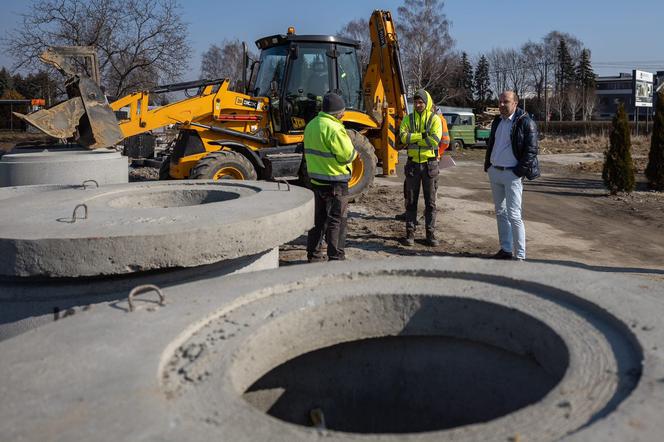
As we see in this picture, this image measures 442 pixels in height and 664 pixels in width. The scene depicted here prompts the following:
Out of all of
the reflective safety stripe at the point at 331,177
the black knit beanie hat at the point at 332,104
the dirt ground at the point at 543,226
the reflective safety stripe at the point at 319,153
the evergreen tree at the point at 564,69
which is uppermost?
the evergreen tree at the point at 564,69

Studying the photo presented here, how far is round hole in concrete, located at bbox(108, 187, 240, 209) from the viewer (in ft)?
17.7

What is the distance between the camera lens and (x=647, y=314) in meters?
2.56

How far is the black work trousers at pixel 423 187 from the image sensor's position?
741cm

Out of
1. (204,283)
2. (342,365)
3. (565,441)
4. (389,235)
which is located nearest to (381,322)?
(342,365)

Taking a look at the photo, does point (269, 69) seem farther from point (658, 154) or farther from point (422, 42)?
point (422, 42)

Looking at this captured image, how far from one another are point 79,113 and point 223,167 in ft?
6.92

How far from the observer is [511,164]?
18.6 feet

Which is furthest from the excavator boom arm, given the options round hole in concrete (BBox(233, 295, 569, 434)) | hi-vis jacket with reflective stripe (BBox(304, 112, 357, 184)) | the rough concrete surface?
round hole in concrete (BBox(233, 295, 569, 434))

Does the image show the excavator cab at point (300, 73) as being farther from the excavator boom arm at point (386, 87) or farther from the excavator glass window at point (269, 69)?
the excavator boom arm at point (386, 87)

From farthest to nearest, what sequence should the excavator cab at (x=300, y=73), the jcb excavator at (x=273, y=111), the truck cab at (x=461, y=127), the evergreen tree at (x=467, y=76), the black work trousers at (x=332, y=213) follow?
the evergreen tree at (x=467, y=76)
the truck cab at (x=461, y=127)
the excavator cab at (x=300, y=73)
the jcb excavator at (x=273, y=111)
the black work trousers at (x=332, y=213)

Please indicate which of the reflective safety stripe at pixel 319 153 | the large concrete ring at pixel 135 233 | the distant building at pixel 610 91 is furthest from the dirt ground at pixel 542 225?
the distant building at pixel 610 91

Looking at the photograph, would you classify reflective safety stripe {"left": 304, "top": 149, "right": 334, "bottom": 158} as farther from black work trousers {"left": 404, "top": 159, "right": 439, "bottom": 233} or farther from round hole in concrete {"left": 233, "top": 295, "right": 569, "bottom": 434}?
round hole in concrete {"left": 233, "top": 295, "right": 569, "bottom": 434}

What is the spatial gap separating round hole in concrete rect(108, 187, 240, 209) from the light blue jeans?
8.56ft

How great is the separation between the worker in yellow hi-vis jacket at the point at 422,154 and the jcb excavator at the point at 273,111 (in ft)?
7.35
